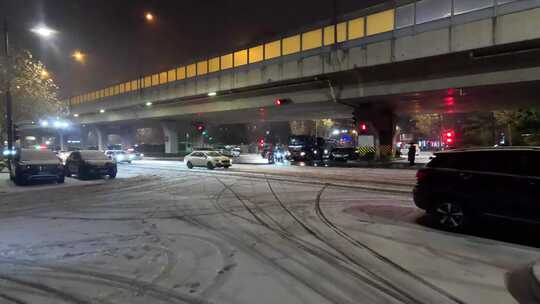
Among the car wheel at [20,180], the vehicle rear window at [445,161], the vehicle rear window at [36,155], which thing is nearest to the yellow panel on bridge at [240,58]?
the vehicle rear window at [36,155]

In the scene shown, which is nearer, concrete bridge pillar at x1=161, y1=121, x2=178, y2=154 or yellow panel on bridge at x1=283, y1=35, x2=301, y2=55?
yellow panel on bridge at x1=283, y1=35, x2=301, y2=55

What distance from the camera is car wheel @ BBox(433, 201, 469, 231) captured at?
8023mm

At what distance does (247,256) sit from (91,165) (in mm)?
16741

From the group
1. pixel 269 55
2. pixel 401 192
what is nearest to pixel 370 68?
pixel 269 55

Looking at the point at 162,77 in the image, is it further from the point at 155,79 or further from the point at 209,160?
the point at 209,160

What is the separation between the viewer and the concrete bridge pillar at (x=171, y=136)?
53.8m

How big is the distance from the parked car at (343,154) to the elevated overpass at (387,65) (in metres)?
2.84

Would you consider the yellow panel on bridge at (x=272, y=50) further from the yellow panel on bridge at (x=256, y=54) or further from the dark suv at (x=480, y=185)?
the dark suv at (x=480, y=185)

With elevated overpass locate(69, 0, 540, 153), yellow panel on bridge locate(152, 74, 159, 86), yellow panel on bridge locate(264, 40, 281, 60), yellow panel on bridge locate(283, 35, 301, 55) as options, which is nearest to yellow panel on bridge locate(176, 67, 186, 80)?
elevated overpass locate(69, 0, 540, 153)

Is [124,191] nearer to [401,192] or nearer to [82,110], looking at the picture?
[401,192]

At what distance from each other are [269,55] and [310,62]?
4616mm

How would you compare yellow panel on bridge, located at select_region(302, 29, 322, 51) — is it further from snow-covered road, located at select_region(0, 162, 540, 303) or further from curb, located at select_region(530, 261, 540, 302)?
curb, located at select_region(530, 261, 540, 302)

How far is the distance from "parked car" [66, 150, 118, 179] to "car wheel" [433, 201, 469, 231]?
17.5 meters

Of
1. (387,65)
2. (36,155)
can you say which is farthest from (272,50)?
(36,155)
